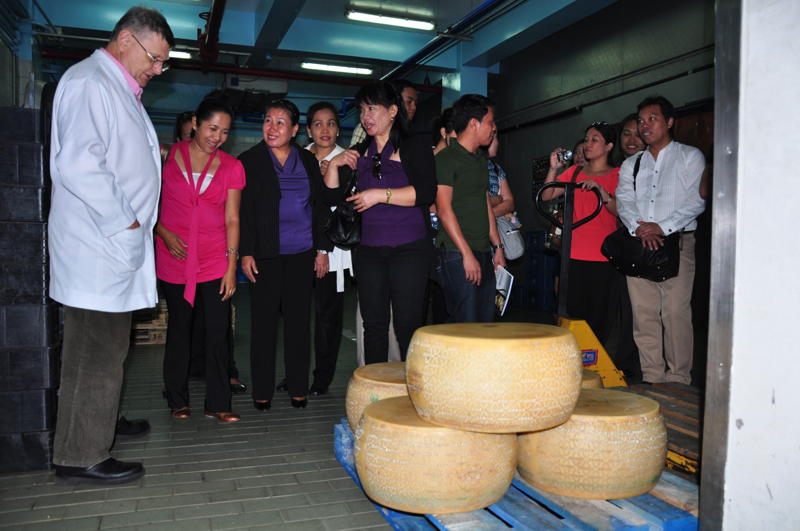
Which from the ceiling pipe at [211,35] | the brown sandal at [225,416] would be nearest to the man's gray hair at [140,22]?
the brown sandal at [225,416]

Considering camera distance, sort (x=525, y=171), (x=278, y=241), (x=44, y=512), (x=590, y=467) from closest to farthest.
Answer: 1. (x=590, y=467)
2. (x=44, y=512)
3. (x=278, y=241)
4. (x=525, y=171)

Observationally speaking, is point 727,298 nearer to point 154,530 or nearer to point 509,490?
point 509,490

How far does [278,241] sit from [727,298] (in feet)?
8.56

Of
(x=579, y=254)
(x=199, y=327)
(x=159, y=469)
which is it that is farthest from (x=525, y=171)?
(x=159, y=469)

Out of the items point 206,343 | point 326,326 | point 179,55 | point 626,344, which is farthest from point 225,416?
point 179,55

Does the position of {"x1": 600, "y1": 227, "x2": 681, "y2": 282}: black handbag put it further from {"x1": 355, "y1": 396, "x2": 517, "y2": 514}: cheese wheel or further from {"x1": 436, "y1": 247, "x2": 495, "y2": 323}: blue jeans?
{"x1": 355, "y1": 396, "x2": 517, "y2": 514}: cheese wheel

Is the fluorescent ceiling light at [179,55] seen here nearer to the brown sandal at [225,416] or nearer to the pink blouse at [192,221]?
the pink blouse at [192,221]

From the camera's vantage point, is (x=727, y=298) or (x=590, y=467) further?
(x=590, y=467)

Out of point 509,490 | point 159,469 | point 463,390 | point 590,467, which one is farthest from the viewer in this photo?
point 159,469

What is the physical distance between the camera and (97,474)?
2.66 m

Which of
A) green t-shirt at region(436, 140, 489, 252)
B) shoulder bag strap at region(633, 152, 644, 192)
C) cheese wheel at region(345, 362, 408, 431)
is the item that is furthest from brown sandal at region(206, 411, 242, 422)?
shoulder bag strap at region(633, 152, 644, 192)

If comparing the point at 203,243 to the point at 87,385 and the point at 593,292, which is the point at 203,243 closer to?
the point at 87,385

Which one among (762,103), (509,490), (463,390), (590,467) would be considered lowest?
(509,490)

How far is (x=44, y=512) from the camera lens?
2.37 metres
